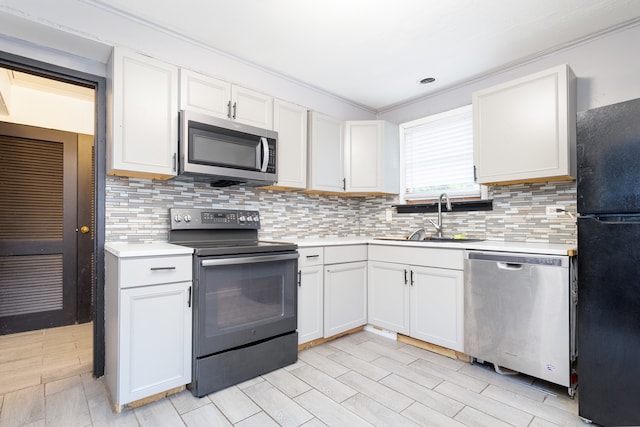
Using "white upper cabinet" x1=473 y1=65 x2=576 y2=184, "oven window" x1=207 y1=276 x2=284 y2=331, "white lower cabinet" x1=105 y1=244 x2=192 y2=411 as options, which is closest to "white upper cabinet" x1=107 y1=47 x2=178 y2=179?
"white lower cabinet" x1=105 y1=244 x2=192 y2=411

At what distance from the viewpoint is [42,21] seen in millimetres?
1835

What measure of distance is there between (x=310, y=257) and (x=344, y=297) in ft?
1.71

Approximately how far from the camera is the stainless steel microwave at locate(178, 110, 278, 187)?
218 cm

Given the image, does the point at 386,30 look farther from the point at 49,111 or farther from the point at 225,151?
the point at 49,111

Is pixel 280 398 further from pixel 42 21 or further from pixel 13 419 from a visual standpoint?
pixel 42 21

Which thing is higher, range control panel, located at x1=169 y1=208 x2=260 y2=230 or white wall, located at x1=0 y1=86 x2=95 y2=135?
white wall, located at x1=0 y1=86 x2=95 y2=135

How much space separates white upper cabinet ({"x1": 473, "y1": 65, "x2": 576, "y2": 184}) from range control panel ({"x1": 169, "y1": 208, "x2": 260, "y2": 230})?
6.28 ft

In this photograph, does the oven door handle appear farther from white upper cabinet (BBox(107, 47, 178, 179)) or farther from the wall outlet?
the wall outlet

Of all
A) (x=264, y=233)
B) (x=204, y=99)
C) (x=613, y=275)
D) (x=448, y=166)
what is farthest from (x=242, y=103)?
(x=613, y=275)

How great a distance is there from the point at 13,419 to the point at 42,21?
2146 millimetres

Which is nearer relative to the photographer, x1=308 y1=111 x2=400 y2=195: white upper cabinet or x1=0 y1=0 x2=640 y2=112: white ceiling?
x1=0 y1=0 x2=640 y2=112: white ceiling

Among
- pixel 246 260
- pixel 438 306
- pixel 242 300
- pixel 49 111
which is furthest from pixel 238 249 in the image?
pixel 49 111

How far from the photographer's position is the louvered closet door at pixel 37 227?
2936 mm

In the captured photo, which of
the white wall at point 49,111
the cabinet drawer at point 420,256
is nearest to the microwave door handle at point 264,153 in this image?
the cabinet drawer at point 420,256
